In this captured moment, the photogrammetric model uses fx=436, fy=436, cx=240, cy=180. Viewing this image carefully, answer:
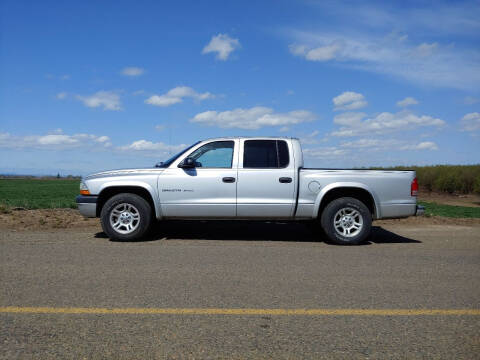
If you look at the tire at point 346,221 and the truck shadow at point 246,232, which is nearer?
the tire at point 346,221

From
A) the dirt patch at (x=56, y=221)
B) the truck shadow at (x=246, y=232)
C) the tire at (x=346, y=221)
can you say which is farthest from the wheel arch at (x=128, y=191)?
the tire at (x=346, y=221)

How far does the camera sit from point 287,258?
6406 mm

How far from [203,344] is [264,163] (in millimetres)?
5274

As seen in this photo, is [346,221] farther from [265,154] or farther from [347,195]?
[265,154]

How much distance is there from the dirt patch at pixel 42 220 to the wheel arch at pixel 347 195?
536 centimetres

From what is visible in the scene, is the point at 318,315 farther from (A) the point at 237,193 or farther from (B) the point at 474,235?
(B) the point at 474,235

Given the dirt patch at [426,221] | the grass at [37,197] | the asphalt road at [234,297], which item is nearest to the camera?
the asphalt road at [234,297]

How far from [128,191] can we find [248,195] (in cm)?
229

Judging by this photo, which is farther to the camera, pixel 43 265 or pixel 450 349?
pixel 43 265

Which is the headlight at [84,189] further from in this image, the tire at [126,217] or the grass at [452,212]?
the grass at [452,212]

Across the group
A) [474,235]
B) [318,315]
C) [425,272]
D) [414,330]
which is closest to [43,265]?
[318,315]

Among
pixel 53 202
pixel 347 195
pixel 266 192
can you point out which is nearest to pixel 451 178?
pixel 53 202

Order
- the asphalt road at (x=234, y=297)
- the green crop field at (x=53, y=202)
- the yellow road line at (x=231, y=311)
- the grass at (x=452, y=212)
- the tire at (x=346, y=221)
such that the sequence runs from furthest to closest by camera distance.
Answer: the grass at (x=452, y=212) < the green crop field at (x=53, y=202) < the tire at (x=346, y=221) < the yellow road line at (x=231, y=311) < the asphalt road at (x=234, y=297)

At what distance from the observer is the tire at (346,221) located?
786 centimetres
